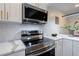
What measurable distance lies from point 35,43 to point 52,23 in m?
0.84

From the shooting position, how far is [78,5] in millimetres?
2223

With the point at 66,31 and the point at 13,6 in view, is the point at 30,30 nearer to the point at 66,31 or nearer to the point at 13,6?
the point at 13,6

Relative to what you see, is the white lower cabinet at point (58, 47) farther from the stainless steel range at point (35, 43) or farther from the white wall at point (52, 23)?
the white wall at point (52, 23)

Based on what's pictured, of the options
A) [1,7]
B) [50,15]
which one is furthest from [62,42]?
[1,7]

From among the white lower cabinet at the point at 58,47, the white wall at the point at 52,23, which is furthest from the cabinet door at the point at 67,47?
the white wall at the point at 52,23

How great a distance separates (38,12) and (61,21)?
A: 636 mm

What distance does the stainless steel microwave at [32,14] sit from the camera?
1686mm

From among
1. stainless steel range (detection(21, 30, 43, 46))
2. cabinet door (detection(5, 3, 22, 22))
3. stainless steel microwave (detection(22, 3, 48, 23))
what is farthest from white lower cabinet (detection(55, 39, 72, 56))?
cabinet door (detection(5, 3, 22, 22))

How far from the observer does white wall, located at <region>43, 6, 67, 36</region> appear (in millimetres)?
2268

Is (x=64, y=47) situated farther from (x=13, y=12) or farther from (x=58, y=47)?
(x=13, y=12)

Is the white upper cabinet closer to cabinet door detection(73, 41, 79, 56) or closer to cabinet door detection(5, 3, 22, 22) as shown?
cabinet door detection(5, 3, 22, 22)

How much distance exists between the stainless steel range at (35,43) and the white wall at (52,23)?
360 mm

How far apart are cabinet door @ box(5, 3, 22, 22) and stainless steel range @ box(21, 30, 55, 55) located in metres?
0.40

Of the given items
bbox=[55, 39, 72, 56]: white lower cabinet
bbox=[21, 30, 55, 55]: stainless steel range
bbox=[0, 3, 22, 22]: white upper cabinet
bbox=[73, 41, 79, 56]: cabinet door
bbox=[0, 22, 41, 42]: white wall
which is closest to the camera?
bbox=[0, 3, 22, 22]: white upper cabinet
